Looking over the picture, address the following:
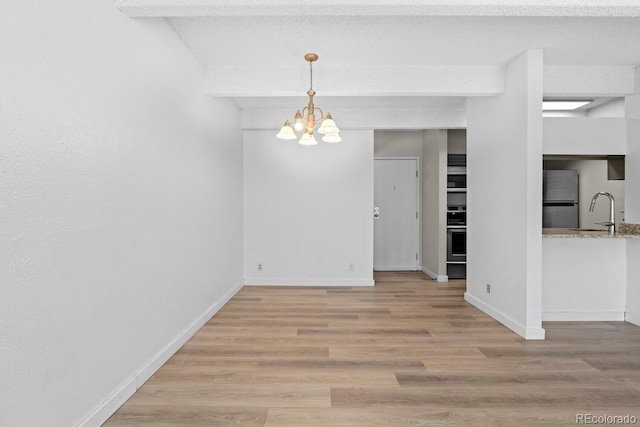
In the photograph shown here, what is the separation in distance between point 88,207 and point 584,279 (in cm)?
447

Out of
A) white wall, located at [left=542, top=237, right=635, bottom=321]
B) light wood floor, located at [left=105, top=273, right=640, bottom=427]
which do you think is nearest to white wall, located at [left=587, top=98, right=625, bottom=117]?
white wall, located at [left=542, top=237, right=635, bottom=321]

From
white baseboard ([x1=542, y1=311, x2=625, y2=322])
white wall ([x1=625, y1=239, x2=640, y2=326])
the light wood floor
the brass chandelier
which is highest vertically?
the brass chandelier

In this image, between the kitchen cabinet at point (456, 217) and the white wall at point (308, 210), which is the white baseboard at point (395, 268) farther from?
the white wall at point (308, 210)

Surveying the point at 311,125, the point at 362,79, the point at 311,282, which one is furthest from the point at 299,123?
the point at 311,282

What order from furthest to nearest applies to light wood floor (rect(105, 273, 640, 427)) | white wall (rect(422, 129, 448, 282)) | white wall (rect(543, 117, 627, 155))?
white wall (rect(422, 129, 448, 282))
white wall (rect(543, 117, 627, 155))
light wood floor (rect(105, 273, 640, 427))

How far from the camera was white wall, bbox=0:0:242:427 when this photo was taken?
60.5 inches

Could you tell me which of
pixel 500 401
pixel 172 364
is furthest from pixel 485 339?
pixel 172 364

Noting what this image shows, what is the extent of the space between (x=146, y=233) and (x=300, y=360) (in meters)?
1.48

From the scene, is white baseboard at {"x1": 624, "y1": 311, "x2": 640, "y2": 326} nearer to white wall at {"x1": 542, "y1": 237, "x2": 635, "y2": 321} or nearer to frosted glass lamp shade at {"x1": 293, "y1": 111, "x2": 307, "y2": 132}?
white wall at {"x1": 542, "y1": 237, "x2": 635, "y2": 321}

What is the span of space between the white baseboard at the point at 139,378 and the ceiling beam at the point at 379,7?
229cm

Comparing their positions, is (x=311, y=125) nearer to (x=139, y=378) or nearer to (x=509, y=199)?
(x=509, y=199)

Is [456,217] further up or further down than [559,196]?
further down

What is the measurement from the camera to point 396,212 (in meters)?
7.04

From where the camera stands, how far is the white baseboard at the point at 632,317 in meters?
3.82
